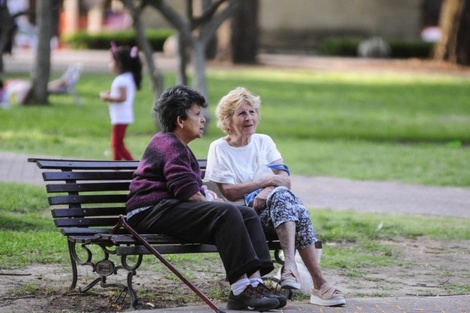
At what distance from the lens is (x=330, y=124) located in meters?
21.3

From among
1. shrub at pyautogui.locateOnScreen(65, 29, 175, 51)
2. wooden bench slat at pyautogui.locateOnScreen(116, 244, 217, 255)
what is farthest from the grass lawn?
shrub at pyautogui.locateOnScreen(65, 29, 175, 51)

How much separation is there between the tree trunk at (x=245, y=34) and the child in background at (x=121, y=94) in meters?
23.1

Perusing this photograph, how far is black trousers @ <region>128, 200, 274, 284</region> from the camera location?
662cm

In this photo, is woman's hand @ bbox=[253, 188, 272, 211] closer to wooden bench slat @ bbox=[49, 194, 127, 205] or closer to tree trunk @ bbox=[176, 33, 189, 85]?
wooden bench slat @ bbox=[49, 194, 127, 205]

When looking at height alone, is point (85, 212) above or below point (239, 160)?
below

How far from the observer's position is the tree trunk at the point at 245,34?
36188mm

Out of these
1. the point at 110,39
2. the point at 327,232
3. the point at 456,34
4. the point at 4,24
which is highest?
the point at 4,24

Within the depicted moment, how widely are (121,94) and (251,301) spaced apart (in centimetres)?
668

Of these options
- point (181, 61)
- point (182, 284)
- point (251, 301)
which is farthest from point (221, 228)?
point (181, 61)

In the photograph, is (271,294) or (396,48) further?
(396,48)

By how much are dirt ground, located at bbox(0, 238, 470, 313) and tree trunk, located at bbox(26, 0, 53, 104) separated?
14144 mm

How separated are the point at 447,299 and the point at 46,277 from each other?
2.70 meters

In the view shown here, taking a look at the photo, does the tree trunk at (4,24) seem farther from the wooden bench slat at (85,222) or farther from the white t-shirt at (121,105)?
the wooden bench slat at (85,222)

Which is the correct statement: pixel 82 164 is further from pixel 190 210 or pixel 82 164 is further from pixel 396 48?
pixel 396 48
